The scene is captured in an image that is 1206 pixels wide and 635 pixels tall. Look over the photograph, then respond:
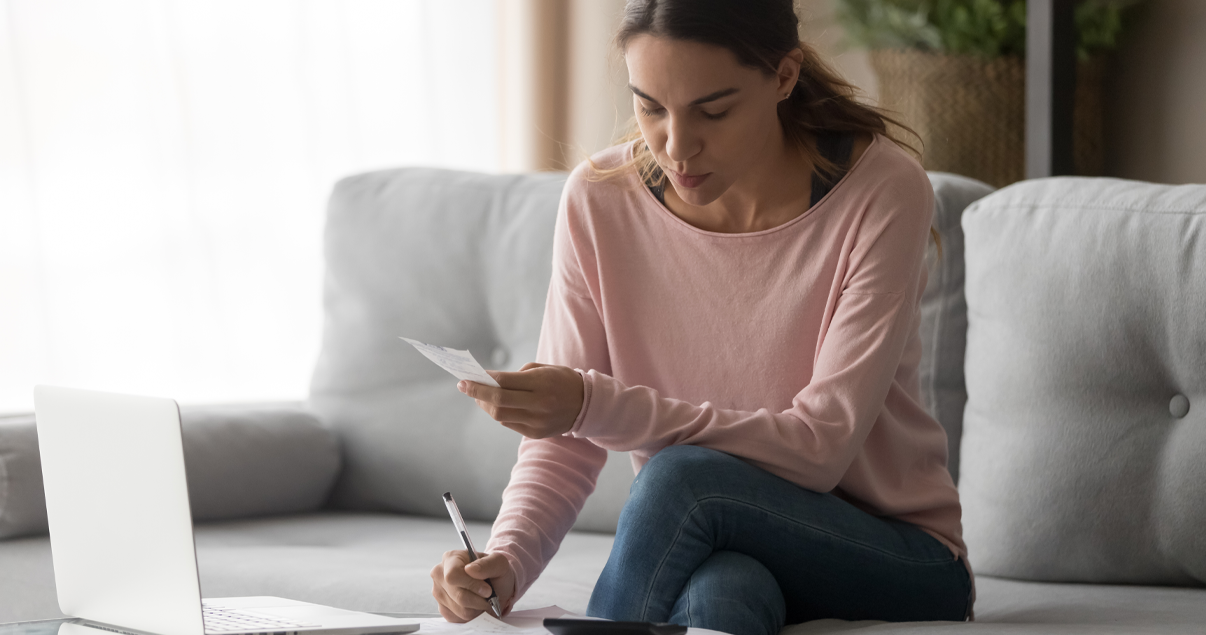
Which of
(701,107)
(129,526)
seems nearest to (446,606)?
(129,526)

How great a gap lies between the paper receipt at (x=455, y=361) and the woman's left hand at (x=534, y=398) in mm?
68

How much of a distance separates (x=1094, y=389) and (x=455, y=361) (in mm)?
796

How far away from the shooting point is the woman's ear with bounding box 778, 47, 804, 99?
104cm

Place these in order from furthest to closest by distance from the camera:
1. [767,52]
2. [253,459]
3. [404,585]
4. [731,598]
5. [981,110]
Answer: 1. [981,110]
2. [253,459]
3. [404,585]
4. [767,52]
5. [731,598]

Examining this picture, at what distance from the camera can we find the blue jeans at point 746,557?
91 centimetres

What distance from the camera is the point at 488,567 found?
3.10ft

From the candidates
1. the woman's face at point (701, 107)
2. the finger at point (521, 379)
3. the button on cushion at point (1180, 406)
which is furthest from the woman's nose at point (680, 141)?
the button on cushion at point (1180, 406)

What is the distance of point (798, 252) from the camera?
3.61 ft

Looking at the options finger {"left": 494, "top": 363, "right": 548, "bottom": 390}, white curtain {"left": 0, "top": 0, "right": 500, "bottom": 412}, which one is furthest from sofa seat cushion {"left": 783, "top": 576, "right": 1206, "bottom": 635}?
white curtain {"left": 0, "top": 0, "right": 500, "bottom": 412}

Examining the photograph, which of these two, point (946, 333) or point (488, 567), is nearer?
point (488, 567)

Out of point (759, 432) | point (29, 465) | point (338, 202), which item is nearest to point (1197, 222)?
point (759, 432)

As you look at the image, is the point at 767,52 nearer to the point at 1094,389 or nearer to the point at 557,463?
the point at 557,463

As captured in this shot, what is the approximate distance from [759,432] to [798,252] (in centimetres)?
21

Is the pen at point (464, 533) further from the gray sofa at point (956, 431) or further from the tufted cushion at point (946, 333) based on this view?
the tufted cushion at point (946, 333)
